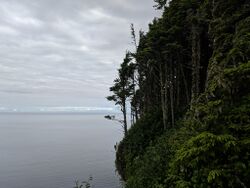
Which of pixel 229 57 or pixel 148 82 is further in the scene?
pixel 148 82

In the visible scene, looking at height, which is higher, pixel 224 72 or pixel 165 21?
pixel 165 21

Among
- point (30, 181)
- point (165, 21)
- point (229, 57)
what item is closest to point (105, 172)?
Answer: point (30, 181)

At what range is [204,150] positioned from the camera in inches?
412

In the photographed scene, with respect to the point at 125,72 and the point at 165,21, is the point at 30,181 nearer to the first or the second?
the point at 125,72

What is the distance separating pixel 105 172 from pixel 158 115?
73.0ft

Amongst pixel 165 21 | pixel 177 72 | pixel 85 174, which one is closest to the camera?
pixel 165 21

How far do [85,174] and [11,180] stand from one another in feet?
34.8

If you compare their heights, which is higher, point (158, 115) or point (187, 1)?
point (187, 1)

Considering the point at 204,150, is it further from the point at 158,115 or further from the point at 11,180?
the point at 11,180

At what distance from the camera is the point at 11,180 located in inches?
2015

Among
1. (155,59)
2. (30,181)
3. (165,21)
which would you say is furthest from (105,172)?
(165,21)

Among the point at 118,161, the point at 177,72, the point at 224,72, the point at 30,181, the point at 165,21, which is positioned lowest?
the point at 30,181

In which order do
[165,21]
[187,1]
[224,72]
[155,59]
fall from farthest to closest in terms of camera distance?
[155,59], [165,21], [187,1], [224,72]

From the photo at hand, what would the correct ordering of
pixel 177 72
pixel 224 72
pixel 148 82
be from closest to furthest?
pixel 224 72 < pixel 177 72 < pixel 148 82
